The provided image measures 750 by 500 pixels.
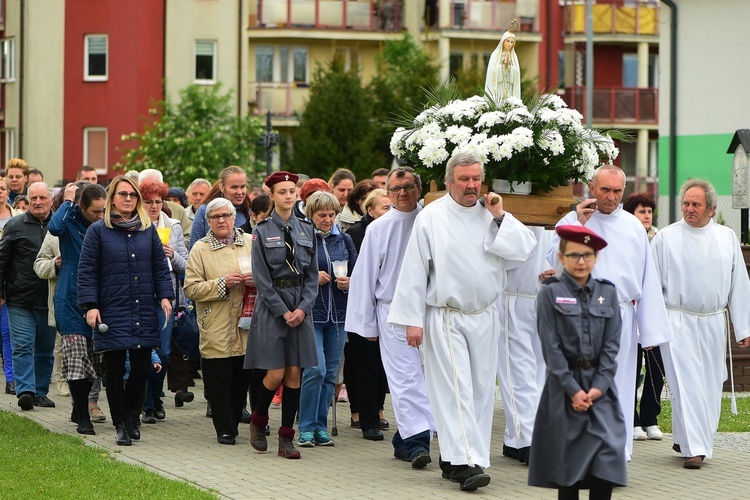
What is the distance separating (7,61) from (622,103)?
2254cm

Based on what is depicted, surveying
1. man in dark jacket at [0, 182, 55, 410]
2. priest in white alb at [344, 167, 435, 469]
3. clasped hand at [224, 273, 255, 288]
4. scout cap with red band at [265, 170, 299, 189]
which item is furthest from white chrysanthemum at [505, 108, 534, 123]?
man in dark jacket at [0, 182, 55, 410]

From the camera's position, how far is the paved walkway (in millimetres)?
9617

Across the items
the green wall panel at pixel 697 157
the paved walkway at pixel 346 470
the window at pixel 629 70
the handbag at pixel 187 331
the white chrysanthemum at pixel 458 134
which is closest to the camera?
the paved walkway at pixel 346 470

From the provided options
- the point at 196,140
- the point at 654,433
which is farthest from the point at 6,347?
the point at 196,140

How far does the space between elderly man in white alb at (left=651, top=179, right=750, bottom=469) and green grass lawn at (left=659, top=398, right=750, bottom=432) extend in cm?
180

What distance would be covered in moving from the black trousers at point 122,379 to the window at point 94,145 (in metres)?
39.0

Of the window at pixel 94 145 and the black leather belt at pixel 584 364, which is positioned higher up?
the window at pixel 94 145

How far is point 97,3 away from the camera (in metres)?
48.8

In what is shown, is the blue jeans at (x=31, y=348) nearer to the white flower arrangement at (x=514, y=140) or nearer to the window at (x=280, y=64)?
the white flower arrangement at (x=514, y=140)

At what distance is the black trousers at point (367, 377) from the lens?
12.3m

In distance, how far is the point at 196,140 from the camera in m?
42.8

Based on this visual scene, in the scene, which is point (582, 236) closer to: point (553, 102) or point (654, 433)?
point (553, 102)

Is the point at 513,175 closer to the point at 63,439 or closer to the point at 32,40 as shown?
the point at 63,439

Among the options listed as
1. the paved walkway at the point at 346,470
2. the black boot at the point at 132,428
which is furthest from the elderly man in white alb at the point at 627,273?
the black boot at the point at 132,428
